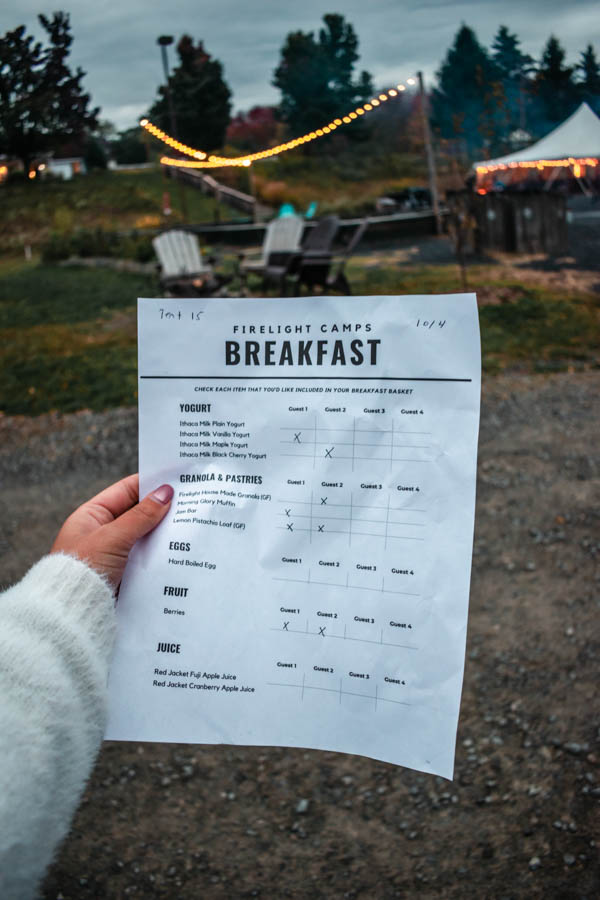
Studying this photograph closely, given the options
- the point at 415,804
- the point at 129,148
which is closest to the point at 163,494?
the point at 415,804

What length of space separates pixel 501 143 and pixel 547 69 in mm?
1036

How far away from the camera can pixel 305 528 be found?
760 mm

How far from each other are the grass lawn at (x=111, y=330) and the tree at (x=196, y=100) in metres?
1.54

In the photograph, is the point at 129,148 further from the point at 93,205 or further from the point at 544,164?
the point at 544,164

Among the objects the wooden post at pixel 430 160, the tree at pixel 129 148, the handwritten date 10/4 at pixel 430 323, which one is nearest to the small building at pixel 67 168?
the tree at pixel 129 148

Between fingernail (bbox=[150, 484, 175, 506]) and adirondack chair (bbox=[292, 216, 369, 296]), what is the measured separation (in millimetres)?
4881

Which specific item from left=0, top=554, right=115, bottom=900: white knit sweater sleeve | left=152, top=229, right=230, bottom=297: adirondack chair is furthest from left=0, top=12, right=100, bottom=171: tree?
left=152, top=229, right=230, bottom=297: adirondack chair

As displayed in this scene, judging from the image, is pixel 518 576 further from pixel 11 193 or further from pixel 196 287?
pixel 11 193

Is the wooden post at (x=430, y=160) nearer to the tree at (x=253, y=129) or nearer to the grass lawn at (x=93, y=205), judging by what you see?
the tree at (x=253, y=129)

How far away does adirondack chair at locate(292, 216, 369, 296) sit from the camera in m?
5.54

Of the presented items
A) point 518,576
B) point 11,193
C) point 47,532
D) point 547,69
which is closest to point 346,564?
point 518,576

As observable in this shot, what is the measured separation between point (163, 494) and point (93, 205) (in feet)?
20.7

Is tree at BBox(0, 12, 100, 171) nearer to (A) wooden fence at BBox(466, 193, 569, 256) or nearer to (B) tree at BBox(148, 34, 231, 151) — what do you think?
(B) tree at BBox(148, 34, 231, 151)

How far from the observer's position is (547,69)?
3369 millimetres
